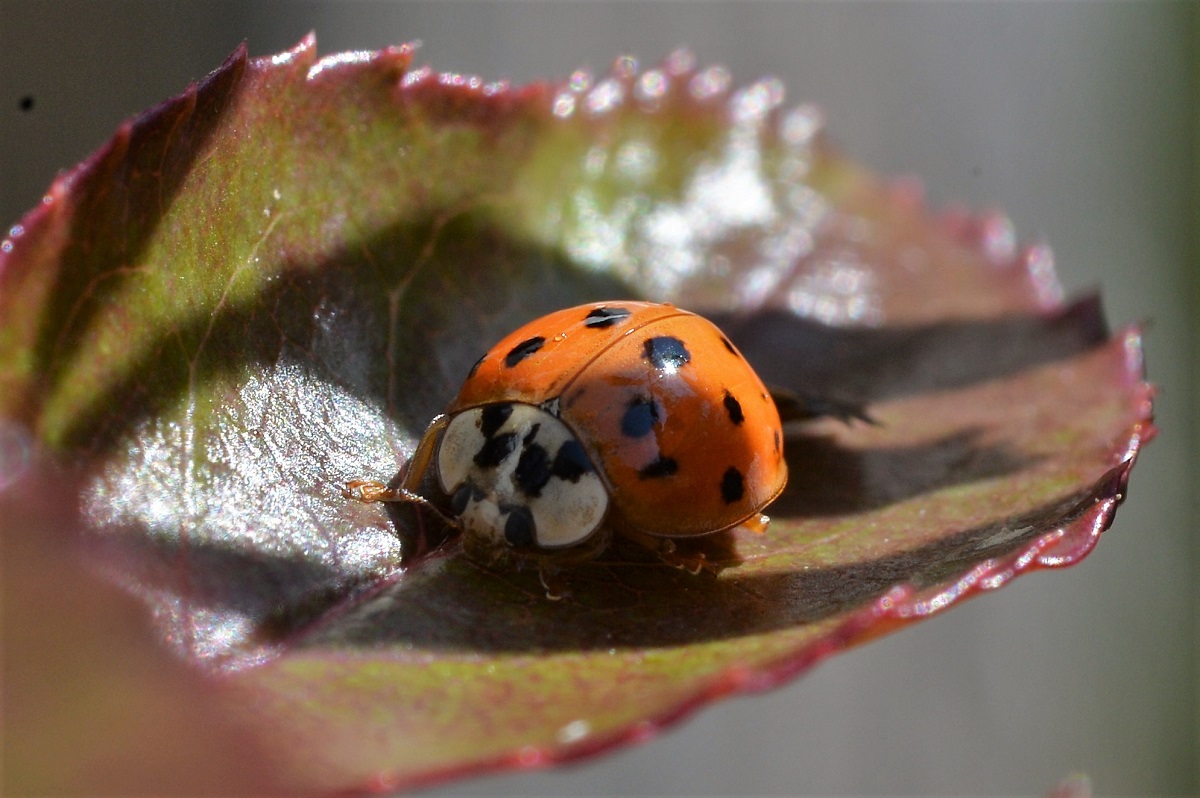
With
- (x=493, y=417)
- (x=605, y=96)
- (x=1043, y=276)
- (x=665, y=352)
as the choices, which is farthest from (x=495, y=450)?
(x=1043, y=276)

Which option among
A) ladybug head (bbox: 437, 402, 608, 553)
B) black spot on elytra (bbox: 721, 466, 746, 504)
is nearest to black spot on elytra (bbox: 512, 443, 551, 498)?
ladybug head (bbox: 437, 402, 608, 553)

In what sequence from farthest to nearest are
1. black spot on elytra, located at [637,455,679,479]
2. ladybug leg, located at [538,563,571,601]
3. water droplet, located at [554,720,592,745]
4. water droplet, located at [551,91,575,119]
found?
water droplet, located at [551,91,575,119], black spot on elytra, located at [637,455,679,479], ladybug leg, located at [538,563,571,601], water droplet, located at [554,720,592,745]

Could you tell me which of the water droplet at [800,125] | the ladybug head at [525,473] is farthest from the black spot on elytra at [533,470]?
the water droplet at [800,125]

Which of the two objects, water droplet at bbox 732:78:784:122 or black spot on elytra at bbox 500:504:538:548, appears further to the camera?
water droplet at bbox 732:78:784:122

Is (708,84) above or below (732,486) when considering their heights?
above

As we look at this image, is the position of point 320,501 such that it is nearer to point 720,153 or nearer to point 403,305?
point 403,305

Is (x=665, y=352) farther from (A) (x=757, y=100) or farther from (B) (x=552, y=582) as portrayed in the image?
(A) (x=757, y=100)

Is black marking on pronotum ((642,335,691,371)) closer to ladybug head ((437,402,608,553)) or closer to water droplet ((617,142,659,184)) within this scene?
ladybug head ((437,402,608,553))
